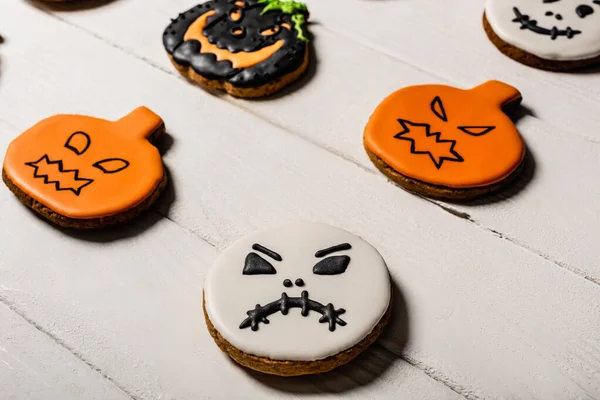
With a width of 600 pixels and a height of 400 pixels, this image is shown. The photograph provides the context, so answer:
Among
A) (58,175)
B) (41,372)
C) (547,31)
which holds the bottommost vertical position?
(41,372)

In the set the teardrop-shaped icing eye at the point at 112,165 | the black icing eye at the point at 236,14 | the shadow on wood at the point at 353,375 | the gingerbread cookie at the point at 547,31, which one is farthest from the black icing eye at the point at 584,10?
the teardrop-shaped icing eye at the point at 112,165

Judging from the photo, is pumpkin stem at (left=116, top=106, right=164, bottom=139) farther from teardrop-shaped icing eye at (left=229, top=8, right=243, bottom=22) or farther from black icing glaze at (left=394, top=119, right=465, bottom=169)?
black icing glaze at (left=394, top=119, right=465, bottom=169)

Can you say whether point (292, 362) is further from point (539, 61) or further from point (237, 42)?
point (539, 61)

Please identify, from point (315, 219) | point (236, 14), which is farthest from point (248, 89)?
point (315, 219)

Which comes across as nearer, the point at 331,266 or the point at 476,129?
the point at 331,266

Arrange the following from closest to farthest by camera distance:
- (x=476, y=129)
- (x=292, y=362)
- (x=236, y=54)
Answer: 1. (x=292, y=362)
2. (x=476, y=129)
3. (x=236, y=54)

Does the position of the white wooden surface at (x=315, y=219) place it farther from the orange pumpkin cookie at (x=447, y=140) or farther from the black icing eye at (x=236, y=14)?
the black icing eye at (x=236, y=14)

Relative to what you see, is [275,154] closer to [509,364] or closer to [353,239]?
[353,239]
